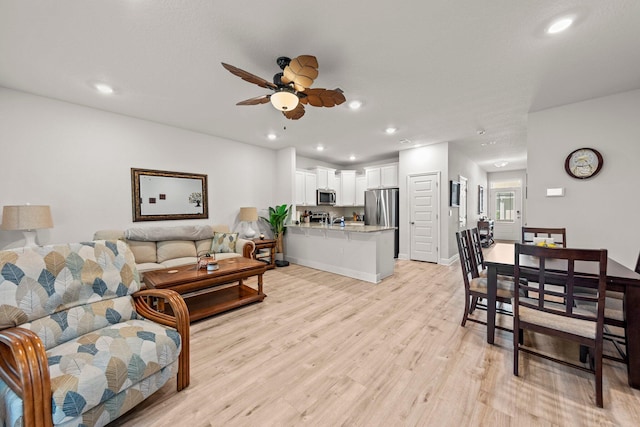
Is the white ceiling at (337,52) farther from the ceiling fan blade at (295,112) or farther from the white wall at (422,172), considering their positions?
the white wall at (422,172)

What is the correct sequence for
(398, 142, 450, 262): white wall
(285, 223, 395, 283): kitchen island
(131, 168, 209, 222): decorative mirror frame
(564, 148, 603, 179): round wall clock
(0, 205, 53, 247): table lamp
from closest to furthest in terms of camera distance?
(0, 205, 53, 247): table lamp
(564, 148, 603, 179): round wall clock
(131, 168, 209, 222): decorative mirror frame
(285, 223, 395, 283): kitchen island
(398, 142, 450, 262): white wall

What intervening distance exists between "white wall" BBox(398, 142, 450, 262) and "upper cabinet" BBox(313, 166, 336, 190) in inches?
73.1

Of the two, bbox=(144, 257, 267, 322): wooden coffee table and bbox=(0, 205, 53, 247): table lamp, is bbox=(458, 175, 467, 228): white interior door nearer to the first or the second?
bbox=(144, 257, 267, 322): wooden coffee table

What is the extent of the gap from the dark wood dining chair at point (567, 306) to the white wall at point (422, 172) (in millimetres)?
3453

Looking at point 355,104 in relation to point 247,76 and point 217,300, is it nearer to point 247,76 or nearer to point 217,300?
point 247,76

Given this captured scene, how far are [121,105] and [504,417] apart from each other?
5.24 meters

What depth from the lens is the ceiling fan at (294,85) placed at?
1.99m

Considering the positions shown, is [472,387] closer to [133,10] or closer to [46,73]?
[133,10]

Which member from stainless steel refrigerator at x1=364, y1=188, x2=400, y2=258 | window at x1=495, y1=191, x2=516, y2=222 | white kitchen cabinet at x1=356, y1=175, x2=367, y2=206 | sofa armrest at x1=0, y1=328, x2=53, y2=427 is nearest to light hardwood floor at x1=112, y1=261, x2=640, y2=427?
sofa armrest at x1=0, y1=328, x2=53, y2=427

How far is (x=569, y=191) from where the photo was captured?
334cm

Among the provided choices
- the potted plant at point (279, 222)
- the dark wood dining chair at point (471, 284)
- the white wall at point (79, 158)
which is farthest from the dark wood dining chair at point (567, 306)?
the white wall at point (79, 158)

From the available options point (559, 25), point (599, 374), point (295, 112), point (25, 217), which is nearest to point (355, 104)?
point (295, 112)

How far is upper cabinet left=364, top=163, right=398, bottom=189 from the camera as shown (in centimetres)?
618

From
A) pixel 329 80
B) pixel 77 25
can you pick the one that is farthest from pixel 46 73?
pixel 329 80
